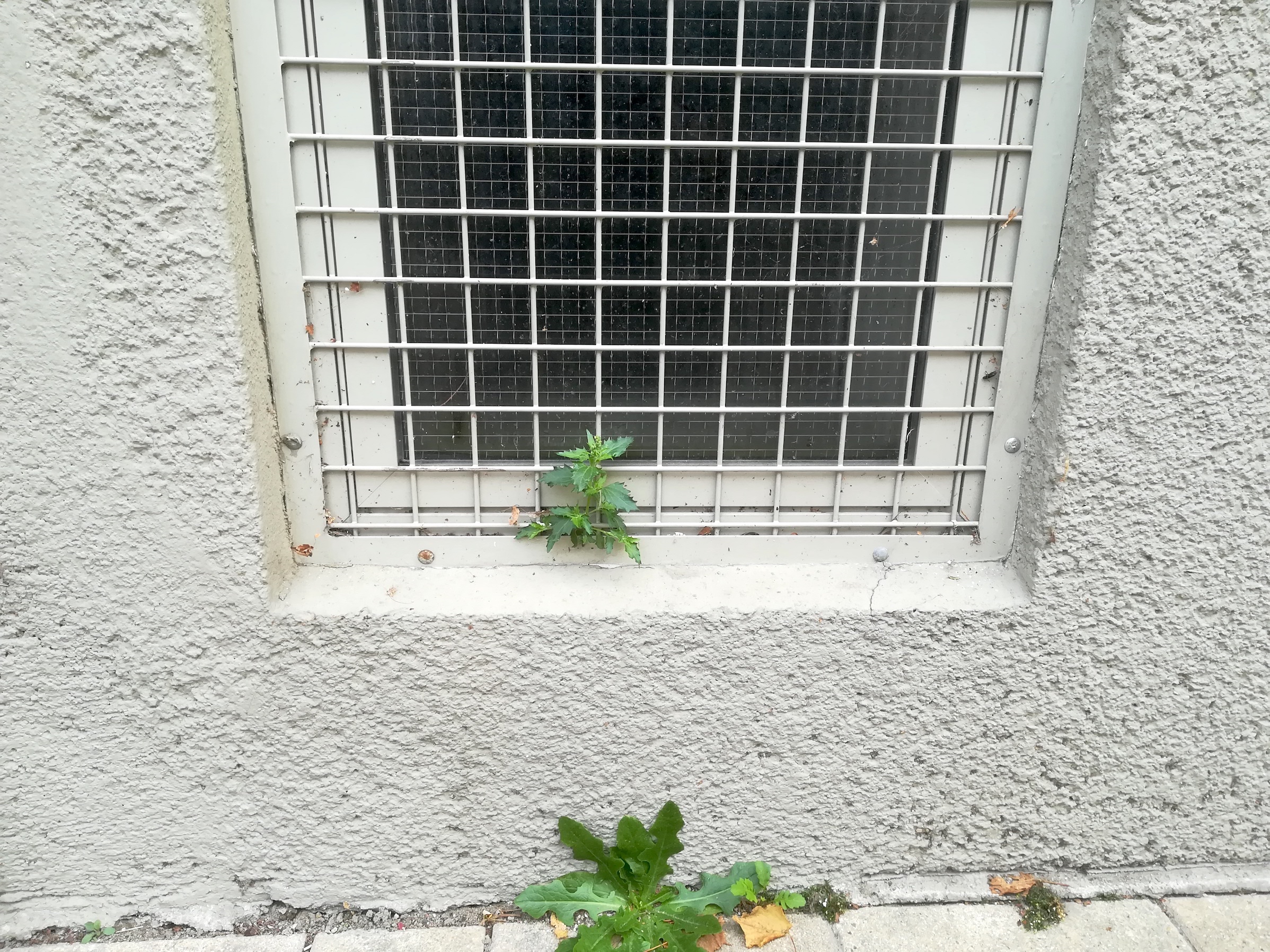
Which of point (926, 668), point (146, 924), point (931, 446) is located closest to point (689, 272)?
point (931, 446)

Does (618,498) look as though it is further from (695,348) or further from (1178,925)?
A: (1178,925)

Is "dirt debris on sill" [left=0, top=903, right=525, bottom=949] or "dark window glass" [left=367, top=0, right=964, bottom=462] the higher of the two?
"dark window glass" [left=367, top=0, right=964, bottom=462]

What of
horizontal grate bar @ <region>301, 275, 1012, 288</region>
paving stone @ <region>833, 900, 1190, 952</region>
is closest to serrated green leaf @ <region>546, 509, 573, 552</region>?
horizontal grate bar @ <region>301, 275, 1012, 288</region>

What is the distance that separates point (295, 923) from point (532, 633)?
3.71 feet

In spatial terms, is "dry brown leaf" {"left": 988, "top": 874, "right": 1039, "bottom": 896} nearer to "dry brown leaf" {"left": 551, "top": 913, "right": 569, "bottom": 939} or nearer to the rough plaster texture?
the rough plaster texture

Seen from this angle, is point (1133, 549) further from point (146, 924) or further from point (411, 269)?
point (146, 924)

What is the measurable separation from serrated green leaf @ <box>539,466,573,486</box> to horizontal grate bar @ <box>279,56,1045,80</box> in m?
0.96

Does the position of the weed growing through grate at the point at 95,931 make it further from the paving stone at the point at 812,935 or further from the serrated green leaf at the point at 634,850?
the paving stone at the point at 812,935

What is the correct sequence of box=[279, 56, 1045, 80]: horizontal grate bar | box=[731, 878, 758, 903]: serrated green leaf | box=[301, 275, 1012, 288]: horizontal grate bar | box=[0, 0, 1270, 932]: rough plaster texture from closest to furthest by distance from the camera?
1. box=[0, 0, 1270, 932]: rough plaster texture
2. box=[279, 56, 1045, 80]: horizontal grate bar
3. box=[301, 275, 1012, 288]: horizontal grate bar
4. box=[731, 878, 758, 903]: serrated green leaf

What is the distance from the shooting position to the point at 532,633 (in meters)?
2.04

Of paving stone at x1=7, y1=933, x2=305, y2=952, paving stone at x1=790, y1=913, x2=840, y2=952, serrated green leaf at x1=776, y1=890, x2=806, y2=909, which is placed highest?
serrated green leaf at x1=776, y1=890, x2=806, y2=909

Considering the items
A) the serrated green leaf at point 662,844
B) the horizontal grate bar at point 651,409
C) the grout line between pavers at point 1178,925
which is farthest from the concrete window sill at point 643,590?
the grout line between pavers at point 1178,925

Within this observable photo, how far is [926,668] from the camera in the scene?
211cm

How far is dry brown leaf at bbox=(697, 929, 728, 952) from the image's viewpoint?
2129 mm
